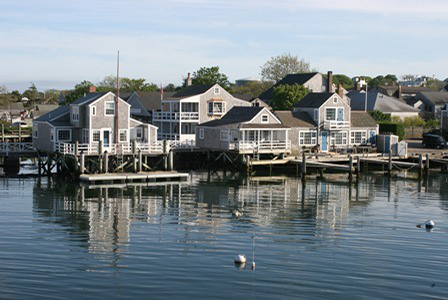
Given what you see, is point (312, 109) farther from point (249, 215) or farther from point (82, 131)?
point (249, 215)

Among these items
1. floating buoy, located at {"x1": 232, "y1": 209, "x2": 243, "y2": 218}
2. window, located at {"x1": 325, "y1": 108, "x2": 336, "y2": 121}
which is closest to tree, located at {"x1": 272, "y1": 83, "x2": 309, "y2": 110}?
window, located at {"x1": 325, "y1": 108, "x2": 336, "y2": 121}

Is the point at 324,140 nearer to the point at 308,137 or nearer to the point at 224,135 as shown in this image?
the point at 308,137

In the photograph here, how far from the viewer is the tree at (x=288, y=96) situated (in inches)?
3465

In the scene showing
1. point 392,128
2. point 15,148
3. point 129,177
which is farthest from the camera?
point 392,128

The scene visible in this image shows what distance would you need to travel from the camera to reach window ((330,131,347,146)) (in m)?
72.6

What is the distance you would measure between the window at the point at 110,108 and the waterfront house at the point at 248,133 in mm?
10079

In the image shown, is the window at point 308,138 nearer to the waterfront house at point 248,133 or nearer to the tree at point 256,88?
the waterfront house at point 248,133

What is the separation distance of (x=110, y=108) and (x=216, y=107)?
65.8 ft

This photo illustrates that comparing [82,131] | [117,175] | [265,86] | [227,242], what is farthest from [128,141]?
[265,86]

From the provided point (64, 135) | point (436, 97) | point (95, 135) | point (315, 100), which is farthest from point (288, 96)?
point (436, 97)

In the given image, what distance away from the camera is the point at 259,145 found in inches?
2490

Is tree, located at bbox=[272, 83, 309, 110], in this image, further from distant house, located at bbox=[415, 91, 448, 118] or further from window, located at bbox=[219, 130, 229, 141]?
distant house, located at bbox=[415, 91, 448, 118]

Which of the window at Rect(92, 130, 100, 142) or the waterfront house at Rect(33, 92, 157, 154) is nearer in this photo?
the waterfront house at Rect(33, 92, 157, 154)

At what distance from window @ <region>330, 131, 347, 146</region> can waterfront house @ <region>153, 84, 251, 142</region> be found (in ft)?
43.0
